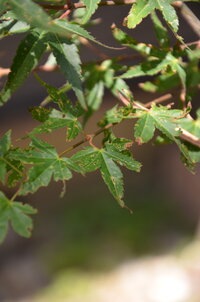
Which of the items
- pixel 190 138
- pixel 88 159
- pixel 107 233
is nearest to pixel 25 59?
pixel 88 159

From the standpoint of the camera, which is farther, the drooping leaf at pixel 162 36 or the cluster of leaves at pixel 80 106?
the drooping leaf at pixel 162 36

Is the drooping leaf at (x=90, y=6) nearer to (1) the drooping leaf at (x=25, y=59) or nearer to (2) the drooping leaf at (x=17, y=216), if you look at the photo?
(1) the drooping leaf at (x=25, y=59)

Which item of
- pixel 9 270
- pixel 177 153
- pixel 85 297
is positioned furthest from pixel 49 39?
pixel 177 153

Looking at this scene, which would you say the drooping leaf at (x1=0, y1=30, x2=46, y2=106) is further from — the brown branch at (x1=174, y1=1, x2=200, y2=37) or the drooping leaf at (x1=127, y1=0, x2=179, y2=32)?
the brown branch at (x1=174, y1=1, x2=200, y2=37)

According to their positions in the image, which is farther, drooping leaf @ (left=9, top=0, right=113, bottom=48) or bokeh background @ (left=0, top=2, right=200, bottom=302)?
bokeh background @ (left=0, top=2, right=200, bottom=302)

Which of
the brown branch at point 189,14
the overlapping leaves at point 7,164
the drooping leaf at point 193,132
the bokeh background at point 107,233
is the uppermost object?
the overlapping leaves at point 7,164

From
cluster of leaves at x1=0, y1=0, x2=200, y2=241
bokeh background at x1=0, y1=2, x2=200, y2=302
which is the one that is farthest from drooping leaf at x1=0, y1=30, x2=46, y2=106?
bokeh background at x1=0, y1=2, x2=200, y2=302

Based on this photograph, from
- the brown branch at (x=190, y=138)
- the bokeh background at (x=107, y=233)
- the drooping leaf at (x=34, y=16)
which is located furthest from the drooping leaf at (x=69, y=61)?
the bokeh background at (x=107, y=233)

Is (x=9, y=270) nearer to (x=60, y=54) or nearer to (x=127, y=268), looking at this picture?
(x=127, y=268)
